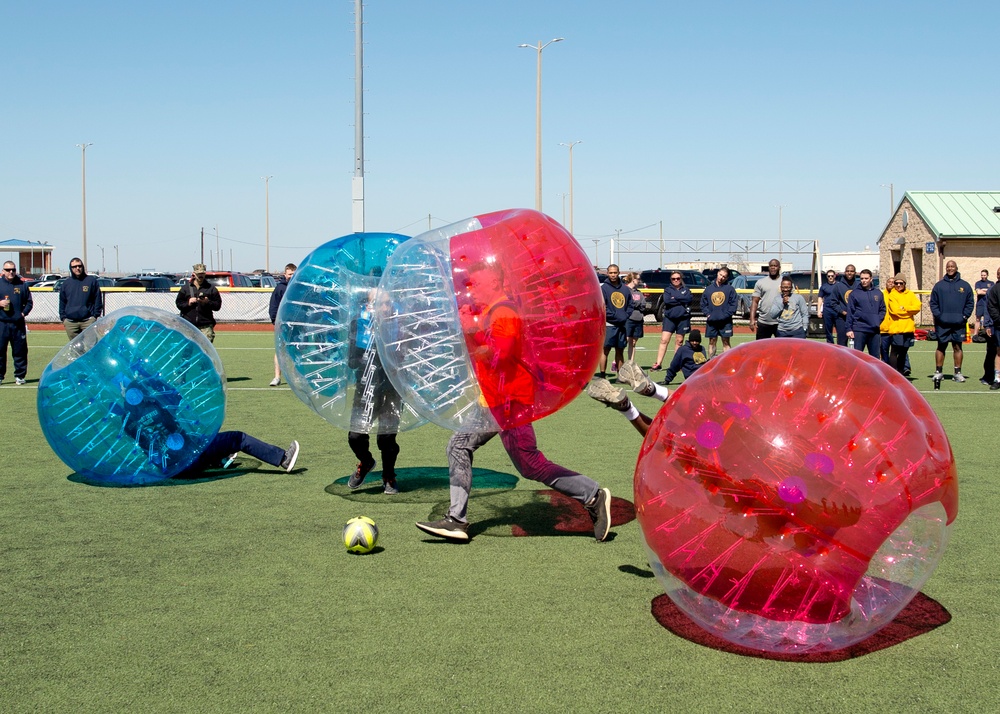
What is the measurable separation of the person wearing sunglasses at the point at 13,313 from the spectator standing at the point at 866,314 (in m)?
13.1

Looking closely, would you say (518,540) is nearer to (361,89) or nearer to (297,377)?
(297,377)

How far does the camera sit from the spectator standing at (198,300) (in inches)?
554

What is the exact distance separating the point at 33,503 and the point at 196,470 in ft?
4.29

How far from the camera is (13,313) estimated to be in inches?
580

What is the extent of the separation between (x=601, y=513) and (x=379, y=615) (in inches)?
72.7

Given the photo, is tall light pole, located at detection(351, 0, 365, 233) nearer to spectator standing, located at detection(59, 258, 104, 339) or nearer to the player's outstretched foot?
spectator standing, located at detection(59, 258, 104, 339)

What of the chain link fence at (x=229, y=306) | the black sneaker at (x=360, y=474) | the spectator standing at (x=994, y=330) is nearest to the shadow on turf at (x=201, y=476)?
the black sneaker at (x=360, y=474)

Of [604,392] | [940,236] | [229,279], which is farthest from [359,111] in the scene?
[229,279]

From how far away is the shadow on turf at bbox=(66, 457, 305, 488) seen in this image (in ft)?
25.6

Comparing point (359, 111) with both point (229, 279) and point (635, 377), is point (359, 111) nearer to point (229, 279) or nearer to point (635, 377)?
point (635, 377)

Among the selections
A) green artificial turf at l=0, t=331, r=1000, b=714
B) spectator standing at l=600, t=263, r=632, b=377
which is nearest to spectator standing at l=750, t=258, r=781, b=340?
spectator standing at l=600, t=263, r=632, b=377

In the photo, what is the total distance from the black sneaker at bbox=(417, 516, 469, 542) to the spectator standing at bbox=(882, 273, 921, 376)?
11.5 m

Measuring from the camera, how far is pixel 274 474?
27.2 feet

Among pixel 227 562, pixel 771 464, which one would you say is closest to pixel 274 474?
pixel 227 562
